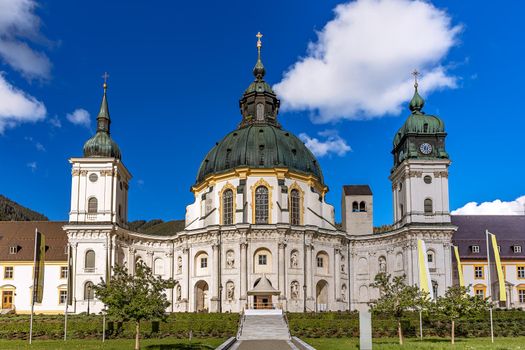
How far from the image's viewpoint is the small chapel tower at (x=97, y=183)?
82688 millimetres

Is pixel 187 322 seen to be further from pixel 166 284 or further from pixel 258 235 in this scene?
pixel 258 235

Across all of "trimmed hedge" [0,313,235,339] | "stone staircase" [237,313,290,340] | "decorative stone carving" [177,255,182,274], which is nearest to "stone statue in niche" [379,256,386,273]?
"stone staircase" [237,313,290,340]

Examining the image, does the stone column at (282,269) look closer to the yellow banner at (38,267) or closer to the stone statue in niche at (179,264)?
the stone statue in niche at (179,264)

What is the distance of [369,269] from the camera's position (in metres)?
89.2

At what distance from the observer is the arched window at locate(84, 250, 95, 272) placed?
80938mm

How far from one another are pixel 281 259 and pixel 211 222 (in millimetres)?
11639

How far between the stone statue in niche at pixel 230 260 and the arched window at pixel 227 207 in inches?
186

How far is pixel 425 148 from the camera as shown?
8619 cm

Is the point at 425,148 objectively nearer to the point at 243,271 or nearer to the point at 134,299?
the point at 243,271

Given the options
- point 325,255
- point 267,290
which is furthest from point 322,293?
point 267,290

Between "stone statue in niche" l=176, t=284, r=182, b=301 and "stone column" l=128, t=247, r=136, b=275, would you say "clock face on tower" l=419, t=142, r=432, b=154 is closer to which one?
"stone statue in niche" l=176, t=284, r=182, b=301

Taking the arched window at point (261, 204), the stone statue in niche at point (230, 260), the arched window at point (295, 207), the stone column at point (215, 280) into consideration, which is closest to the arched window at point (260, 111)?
the arched window at point (295, 207)

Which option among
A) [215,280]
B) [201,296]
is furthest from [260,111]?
[201,296]

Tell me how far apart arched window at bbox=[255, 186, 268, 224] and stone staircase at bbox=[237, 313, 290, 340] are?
18017 millimetres
